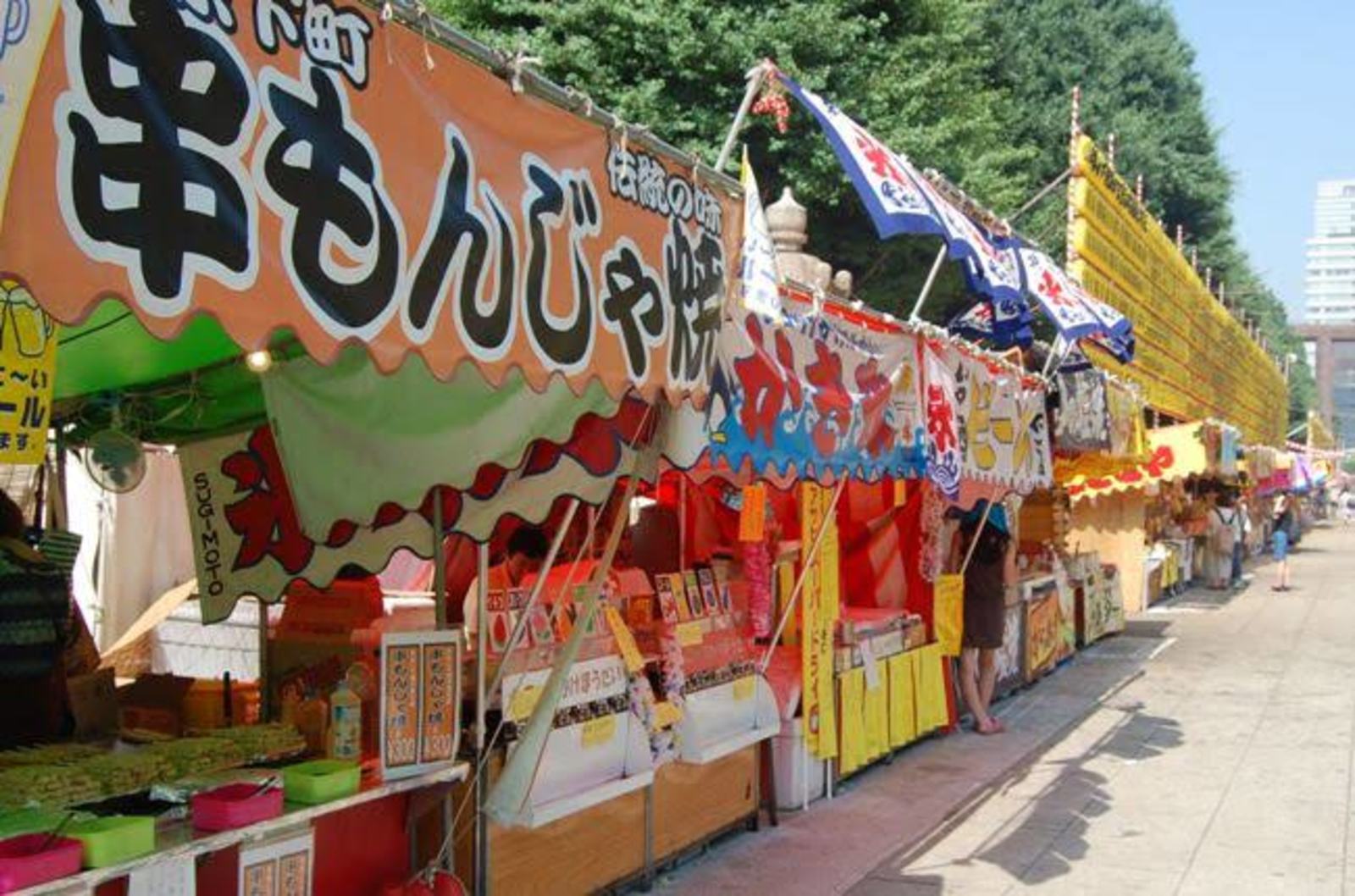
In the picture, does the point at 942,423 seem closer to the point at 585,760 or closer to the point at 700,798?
the point at 700,798

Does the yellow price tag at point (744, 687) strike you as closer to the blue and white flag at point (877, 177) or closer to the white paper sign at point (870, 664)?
the white paper sign at point (870, 664)

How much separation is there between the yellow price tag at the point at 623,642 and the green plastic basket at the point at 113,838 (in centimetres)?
255

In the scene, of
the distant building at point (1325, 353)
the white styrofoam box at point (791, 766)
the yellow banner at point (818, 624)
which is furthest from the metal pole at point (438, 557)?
the distant building at point (1325, 353)

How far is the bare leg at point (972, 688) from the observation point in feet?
33.6

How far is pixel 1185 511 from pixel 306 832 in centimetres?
2643

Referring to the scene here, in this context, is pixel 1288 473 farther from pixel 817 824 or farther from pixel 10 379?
pixel 10 379

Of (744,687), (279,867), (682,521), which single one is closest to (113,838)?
(279,867)

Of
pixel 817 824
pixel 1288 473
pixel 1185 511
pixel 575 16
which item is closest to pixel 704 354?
pixel 817 824

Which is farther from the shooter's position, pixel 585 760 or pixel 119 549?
pixel 119 549

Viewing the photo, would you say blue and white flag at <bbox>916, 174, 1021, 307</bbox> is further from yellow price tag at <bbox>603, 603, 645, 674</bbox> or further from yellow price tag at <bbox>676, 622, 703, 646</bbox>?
yellow price tag at <bbox>603, 603, 645, 674</bbox>

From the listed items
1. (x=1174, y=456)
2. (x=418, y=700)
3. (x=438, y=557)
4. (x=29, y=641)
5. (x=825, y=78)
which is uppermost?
(x=825, y=78)

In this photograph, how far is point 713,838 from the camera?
6.78 m

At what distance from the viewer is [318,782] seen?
4.06 meters

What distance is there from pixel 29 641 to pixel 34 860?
1900 mm
